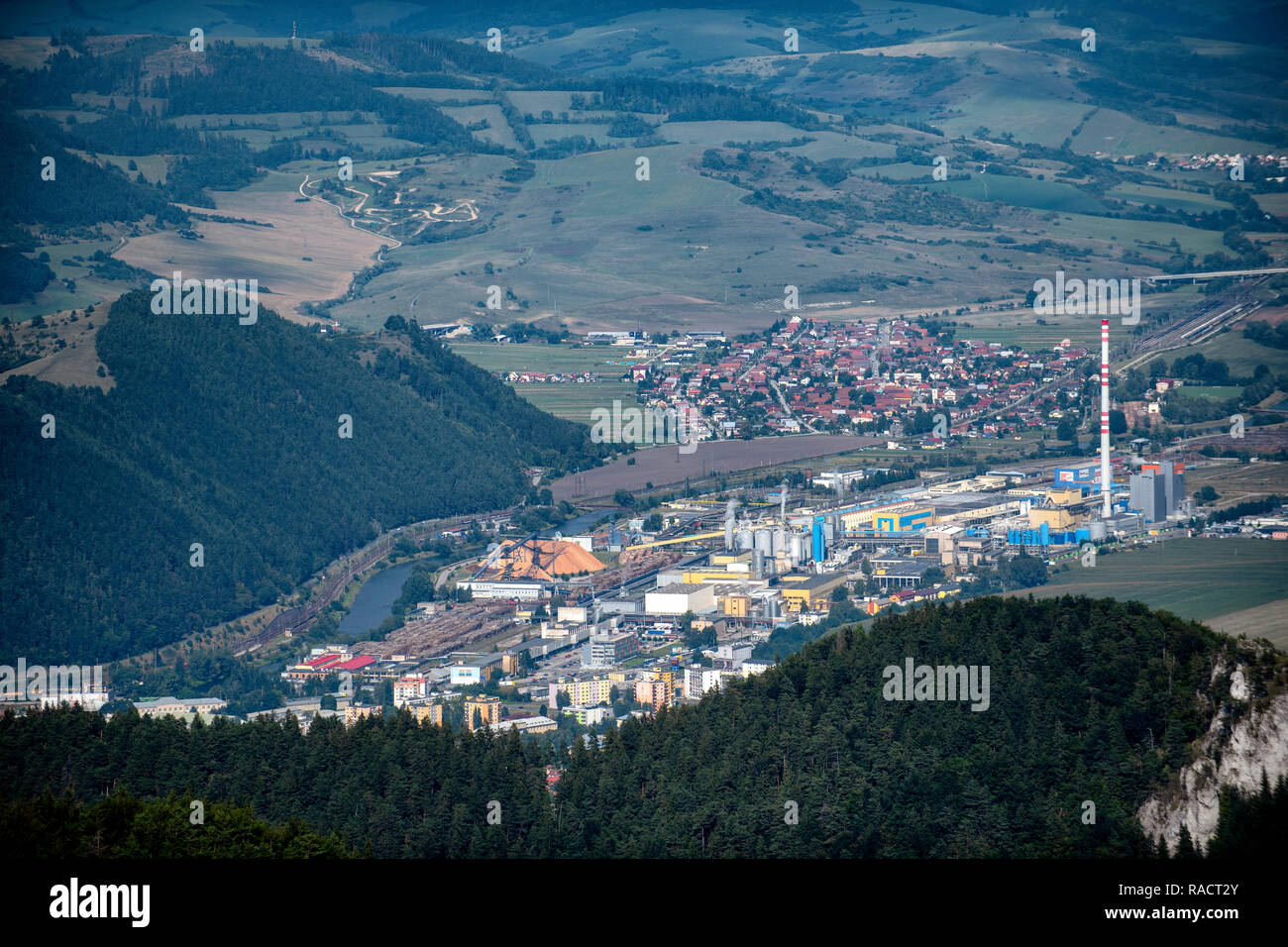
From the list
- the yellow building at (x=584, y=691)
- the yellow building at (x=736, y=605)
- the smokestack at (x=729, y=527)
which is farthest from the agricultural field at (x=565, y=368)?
the yellow building at (x=584, y=691)

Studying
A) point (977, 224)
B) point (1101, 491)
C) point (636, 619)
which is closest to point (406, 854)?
point (636, 619)

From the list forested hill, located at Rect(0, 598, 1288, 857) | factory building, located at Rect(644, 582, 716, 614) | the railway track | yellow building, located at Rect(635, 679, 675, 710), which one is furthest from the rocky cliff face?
the railway track

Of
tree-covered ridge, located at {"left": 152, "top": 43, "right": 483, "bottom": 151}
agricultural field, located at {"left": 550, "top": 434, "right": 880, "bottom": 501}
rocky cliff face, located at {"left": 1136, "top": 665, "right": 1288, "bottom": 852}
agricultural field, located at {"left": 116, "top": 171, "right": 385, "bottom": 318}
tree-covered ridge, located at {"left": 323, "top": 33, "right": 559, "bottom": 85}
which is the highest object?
tree-covered ridge, located at {"left": 323, "top": 33, "right": 559, "bottom": 85}

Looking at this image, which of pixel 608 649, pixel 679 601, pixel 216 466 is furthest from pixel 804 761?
pixel 216 466

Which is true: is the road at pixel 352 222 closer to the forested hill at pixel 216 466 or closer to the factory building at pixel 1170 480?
the forested hill at pixel 216 466

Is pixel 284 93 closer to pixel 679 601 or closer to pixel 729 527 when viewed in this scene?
pixel 729 527

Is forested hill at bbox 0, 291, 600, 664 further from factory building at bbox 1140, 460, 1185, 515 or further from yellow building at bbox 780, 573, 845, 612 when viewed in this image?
factory building at bbox 1140, 460, 1185, 515
